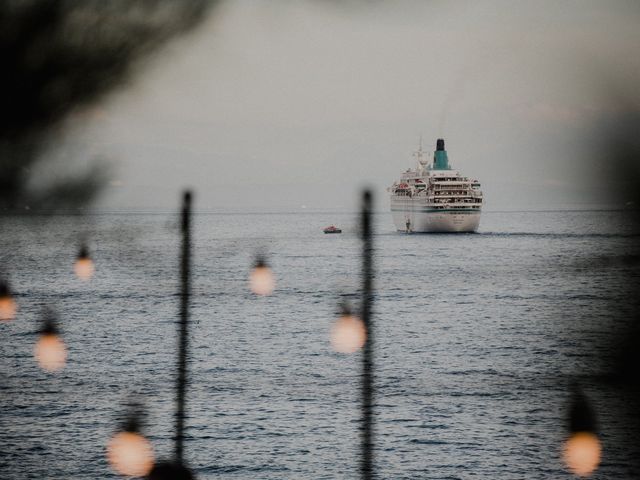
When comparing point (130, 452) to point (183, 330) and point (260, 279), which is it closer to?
point (260, 279)

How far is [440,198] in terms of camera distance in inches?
4451

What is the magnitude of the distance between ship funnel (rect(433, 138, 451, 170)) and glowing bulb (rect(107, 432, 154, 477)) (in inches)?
4178

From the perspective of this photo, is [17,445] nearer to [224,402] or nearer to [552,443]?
[224,402]

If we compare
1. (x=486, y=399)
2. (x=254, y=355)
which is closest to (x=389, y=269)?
(x=254, y=355)

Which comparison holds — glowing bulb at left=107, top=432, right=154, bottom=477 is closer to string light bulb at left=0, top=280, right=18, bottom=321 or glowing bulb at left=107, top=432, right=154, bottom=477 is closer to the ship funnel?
string light bulb at left=0, top=280, right=18, bottom=321

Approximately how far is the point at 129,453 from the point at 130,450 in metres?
0.10

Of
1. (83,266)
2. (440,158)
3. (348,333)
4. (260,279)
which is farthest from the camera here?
(440,158)

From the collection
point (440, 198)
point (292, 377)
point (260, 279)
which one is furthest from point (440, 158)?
point (260, 279)

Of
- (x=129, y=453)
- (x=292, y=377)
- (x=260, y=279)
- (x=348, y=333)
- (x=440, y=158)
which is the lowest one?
(x=129, y=453)

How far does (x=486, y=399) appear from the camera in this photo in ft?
102

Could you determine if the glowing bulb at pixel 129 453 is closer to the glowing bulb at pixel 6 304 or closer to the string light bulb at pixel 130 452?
the string light bulb at pixel 130 452

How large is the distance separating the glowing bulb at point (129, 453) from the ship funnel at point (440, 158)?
348ft

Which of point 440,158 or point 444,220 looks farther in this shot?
point 440,158

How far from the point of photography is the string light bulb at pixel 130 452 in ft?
70.3
